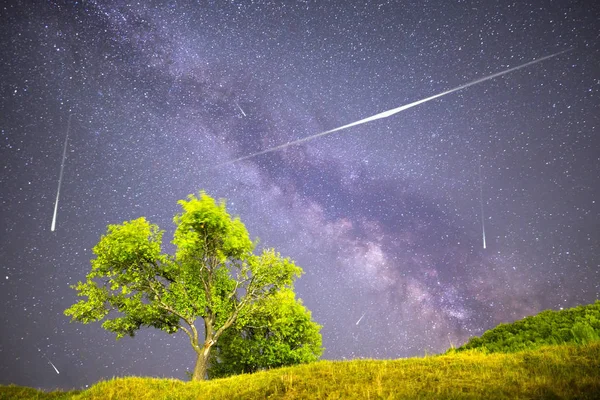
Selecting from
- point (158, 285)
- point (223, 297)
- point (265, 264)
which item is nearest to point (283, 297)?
point (265, 264)

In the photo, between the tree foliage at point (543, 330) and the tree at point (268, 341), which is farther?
the tree at point (268, 341)

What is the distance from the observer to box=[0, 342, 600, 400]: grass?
25.8 ft

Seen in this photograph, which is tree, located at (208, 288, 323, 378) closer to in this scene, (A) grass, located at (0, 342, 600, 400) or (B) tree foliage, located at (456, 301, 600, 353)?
(A) grass, located at (0, 342, 600, 400)

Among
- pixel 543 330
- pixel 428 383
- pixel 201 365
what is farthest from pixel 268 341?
pixel 428 383

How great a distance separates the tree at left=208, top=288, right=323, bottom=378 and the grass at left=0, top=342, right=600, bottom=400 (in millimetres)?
11081

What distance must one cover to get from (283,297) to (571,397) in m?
19.1

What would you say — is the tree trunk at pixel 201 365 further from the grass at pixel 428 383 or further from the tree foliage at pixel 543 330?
the tree foliage at pixel 543 330

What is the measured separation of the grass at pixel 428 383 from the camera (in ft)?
25.8

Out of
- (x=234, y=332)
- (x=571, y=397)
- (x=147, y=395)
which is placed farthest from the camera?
(x=234, y=332)

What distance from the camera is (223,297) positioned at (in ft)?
79.8

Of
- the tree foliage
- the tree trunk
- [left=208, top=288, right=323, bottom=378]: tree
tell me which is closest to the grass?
the tree foliage

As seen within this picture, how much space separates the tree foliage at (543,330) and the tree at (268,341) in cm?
1278

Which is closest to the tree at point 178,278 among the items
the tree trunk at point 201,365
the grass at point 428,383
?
the tree trunk at point 201,365

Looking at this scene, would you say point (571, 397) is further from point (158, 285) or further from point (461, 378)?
point (158, 285)
